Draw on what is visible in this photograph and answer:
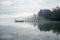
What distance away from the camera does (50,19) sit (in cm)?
870

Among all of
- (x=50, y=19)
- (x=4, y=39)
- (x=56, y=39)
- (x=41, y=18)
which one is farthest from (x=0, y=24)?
(x=56, y=39)

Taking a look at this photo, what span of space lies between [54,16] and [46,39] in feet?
15.0

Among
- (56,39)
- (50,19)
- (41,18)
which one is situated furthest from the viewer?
(50,19)

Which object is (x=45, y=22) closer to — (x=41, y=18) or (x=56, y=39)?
(x=41, y=18)

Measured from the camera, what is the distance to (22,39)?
3990mm

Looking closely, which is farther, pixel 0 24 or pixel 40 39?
pixel 0 24

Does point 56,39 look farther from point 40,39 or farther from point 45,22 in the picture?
point 45,22

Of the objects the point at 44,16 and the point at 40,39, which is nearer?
the point at 40,39

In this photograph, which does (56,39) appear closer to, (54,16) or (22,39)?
(22,39)

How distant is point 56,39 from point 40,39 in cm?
44

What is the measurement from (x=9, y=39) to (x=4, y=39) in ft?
0.56

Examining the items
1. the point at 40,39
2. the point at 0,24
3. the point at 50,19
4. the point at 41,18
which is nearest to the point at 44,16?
the point at 41,18

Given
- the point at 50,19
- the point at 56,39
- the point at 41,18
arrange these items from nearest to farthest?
the point at 56,39, the point at 41,18, the point at 50,19

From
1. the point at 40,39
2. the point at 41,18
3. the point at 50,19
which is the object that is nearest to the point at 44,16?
the point at 41,18
